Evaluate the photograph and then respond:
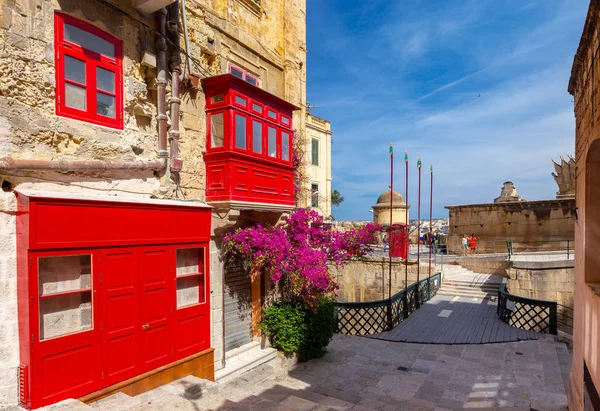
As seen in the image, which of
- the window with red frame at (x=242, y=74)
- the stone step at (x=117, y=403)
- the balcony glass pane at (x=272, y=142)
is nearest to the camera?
the stone step at (x=117, y=403)

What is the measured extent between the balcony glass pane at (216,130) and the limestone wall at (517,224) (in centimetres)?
1969

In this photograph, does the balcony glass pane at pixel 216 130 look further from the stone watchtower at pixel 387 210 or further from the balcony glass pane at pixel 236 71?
the stone watchtower at pixel 387 210

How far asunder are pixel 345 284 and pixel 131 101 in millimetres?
17479

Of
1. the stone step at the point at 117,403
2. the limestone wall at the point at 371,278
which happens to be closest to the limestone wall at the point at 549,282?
the limestone wall at the point at 371,278

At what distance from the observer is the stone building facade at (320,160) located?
28500 millimetres

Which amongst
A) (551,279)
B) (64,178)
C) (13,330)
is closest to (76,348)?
(13,330)

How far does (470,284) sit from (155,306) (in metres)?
16.7

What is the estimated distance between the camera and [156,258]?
611 cm

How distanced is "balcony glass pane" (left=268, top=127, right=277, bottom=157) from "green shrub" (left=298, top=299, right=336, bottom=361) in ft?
13.6

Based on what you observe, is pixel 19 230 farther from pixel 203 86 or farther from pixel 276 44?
pixel 276 44

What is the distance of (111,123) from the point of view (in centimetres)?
579

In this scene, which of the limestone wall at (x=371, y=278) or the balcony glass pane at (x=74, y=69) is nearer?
the balcony glass pane at (x=74, y=69)

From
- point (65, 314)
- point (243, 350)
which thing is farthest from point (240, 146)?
point (243, 350)

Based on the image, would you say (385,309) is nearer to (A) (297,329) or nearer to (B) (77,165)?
(A) (297,329)
